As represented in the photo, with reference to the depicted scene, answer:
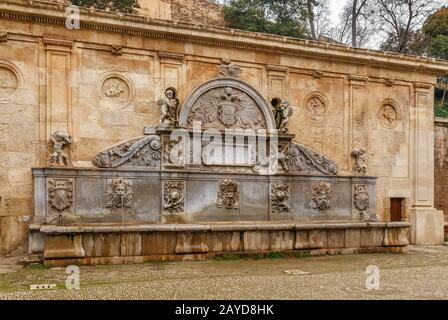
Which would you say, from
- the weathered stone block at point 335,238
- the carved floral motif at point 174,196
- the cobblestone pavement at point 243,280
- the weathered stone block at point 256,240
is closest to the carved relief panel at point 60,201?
the cobblestone pavement at point 243,280

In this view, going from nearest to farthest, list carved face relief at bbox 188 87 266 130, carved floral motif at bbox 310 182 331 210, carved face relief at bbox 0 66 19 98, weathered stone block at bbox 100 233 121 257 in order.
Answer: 1. weathered stone block at bbox 100 233 121 257
2. carved face relief at bbox 0 66 19 98
3. carved face relief at bbox 188 87 266 130
4. carved floral motif at bbox 310 182 331 210

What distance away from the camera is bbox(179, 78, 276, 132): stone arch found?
1183 centimetres

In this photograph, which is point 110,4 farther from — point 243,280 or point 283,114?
point 243,280

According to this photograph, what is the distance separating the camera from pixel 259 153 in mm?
12477

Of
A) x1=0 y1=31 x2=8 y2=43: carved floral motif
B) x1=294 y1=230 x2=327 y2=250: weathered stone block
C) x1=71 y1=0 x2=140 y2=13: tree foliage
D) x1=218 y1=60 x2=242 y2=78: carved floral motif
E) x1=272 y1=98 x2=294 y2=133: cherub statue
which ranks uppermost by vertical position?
x1=71 y1=0 x2=140 y2=13: tree foliage

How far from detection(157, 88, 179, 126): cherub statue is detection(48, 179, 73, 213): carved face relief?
2631 millimetres

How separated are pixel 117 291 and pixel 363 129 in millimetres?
9402

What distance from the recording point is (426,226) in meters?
14.5

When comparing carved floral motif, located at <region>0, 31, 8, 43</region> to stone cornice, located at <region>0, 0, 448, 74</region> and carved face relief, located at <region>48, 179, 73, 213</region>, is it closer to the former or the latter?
stone cornice, located at <region>0, 0, 448, 74</region>

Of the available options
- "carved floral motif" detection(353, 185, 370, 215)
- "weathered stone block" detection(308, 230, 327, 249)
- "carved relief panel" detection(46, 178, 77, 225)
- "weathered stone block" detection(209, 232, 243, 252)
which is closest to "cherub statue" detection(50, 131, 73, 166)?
"carved relief panel" detection(46, 178, 77, 225)

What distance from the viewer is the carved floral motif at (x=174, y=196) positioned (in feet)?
37.4

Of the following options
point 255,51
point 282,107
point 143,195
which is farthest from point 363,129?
point 143,195

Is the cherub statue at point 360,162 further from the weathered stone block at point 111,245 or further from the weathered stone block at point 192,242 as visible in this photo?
the weathered stone block at point 111,245

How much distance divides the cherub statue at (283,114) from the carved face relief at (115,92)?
3.79 metres
